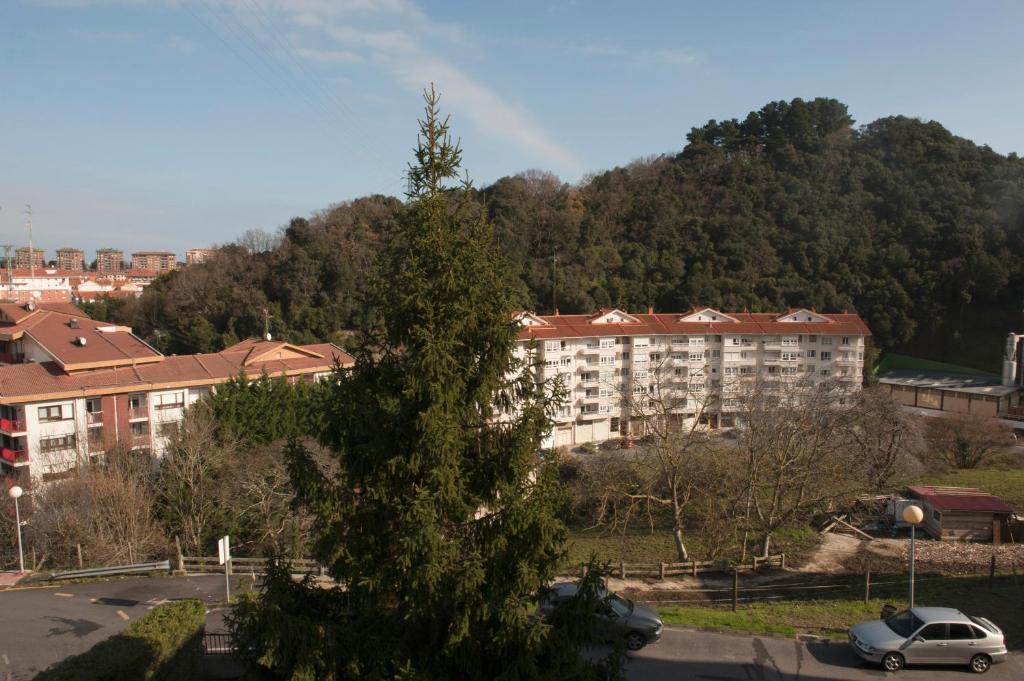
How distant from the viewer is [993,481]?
29.9 metres

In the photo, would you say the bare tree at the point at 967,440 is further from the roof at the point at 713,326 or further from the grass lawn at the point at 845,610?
the grass lawn at the point at 845,610

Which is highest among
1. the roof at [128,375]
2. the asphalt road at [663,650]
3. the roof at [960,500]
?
the roof at [128,375]

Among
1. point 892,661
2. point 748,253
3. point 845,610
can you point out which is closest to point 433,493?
point 892,661

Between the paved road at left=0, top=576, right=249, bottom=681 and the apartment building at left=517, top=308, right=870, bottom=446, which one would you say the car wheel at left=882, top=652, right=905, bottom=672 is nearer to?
the paved road at left=0, top=576, right=249, bottom=681

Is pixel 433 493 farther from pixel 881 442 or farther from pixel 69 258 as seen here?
pixel 69 258

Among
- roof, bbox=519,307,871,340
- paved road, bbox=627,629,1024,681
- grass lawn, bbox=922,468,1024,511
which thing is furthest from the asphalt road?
roof, bbox=519,307,871,340

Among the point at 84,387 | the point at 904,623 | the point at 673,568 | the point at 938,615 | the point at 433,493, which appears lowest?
the point at 673,568

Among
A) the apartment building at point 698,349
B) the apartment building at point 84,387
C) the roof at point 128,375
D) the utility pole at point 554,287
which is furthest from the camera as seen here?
the utility pole at point 554,287

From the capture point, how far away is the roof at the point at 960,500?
22.0 m

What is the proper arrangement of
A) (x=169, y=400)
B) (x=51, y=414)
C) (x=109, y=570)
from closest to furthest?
1. (x=109, y=570)
2. (x=51, y=414)
3. (x=169, y=400)

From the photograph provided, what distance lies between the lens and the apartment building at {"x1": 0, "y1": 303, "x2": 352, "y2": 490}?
Result: 2694 centimetres

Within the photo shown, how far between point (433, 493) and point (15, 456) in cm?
2827

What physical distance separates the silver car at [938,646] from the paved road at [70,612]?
1128cm

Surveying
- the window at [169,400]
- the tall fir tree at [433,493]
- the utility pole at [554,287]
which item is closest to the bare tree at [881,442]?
the tall fir tree at [433,493]
